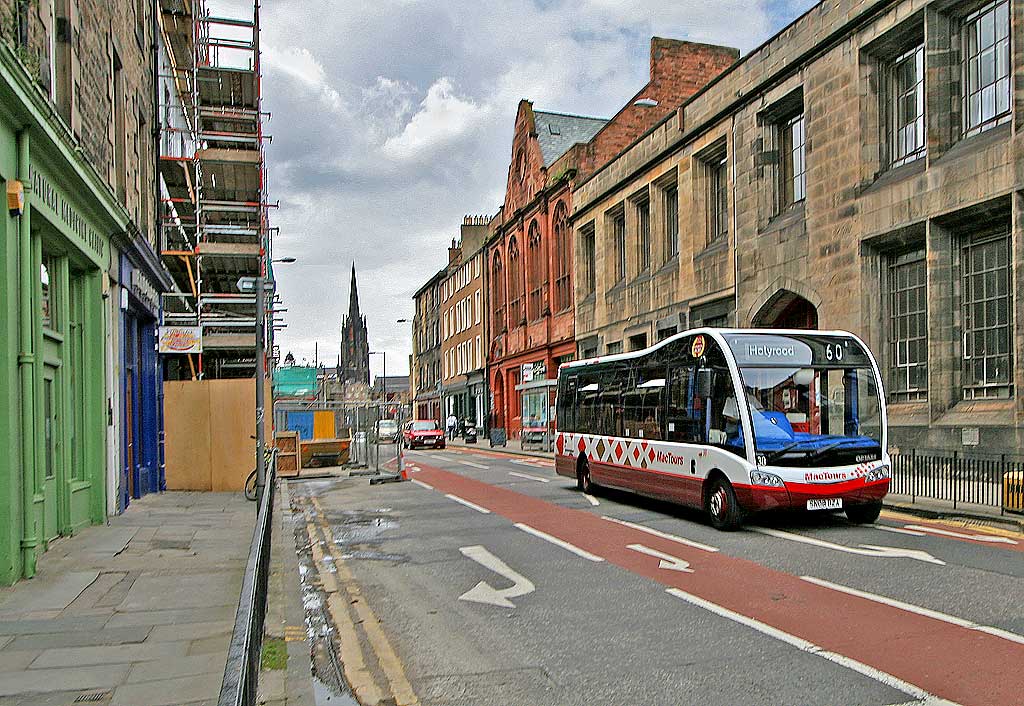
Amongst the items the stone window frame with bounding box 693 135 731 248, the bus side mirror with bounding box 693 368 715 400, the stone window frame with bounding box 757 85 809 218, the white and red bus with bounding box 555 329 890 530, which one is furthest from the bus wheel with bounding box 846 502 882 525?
the stone window frame with bounding box 693 135 731 248

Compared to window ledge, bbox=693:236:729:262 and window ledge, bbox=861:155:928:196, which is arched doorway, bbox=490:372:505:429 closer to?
window ledge, bbox=693:236:729:262

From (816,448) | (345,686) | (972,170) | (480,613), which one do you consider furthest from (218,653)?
(972,170)

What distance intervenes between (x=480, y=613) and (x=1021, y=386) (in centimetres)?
1355

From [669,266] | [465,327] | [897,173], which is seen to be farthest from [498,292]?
[897,173]

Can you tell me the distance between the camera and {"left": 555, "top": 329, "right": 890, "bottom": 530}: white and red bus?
42.1 ft

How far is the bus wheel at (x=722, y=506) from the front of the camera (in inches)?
513

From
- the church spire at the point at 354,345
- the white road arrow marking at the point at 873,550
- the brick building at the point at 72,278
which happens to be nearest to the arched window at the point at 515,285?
the brick building at the point at 72,278

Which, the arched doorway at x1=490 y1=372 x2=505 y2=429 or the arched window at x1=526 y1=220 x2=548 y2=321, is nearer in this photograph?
the arched window at x1=526 y1=220 x2=548 y2=321

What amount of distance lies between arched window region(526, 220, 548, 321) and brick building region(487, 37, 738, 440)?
5 centimetres

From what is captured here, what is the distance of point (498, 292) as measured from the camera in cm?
5900

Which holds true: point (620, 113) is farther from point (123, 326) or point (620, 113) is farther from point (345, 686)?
point (345, 686)

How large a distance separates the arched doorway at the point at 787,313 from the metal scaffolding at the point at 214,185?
48.1ft

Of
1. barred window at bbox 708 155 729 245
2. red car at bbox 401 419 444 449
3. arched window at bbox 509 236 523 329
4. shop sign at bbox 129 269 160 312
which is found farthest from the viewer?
arched window at bbox 509 236 523 329

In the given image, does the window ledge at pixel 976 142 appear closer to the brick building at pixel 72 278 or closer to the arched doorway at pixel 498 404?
the brick building at pixel 72 278
